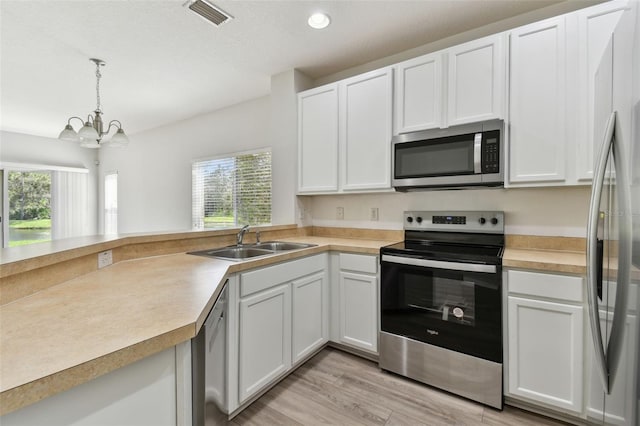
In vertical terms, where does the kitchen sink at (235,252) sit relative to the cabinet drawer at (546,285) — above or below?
above

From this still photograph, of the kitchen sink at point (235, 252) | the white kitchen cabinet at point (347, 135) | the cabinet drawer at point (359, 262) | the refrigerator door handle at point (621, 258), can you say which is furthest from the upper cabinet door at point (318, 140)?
the refrigerator door handle at point (621, 258)

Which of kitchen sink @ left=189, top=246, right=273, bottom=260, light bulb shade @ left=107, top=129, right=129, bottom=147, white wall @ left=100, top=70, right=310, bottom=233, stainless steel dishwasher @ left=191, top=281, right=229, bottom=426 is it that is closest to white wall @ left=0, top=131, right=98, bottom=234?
white wall @ left=100, top=70, right=310, bottom=233

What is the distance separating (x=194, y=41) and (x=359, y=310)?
261cm

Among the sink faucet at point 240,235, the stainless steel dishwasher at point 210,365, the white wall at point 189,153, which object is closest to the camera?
the stainless steel dishwasher at point 210,365

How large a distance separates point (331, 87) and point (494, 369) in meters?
2.48

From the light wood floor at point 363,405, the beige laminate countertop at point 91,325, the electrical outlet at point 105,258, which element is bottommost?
the light wood floor at point 363,405

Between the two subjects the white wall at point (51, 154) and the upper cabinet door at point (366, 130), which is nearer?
the upper cabinet door at point (366, 130)

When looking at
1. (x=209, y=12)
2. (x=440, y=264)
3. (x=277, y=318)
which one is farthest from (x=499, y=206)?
(x=209, y=12)

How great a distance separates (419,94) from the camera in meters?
2.28

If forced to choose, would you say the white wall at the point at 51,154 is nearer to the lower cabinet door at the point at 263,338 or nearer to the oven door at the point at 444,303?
the lower cabinet door at the point at 263,338

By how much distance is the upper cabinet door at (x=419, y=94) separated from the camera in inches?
86.7

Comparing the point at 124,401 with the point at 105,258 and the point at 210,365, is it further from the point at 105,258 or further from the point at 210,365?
the point at 105,258

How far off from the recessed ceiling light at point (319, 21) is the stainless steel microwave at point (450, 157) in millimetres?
1014

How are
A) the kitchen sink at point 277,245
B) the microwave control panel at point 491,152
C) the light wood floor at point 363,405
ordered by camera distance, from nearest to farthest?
1. the light wood floor at point 363,405
2. the microwave control panel at point 491,152
3. the kitchen sink at point 277,245
